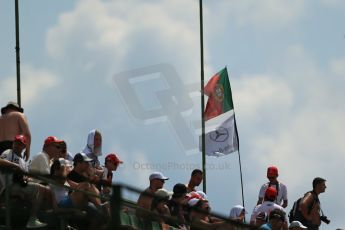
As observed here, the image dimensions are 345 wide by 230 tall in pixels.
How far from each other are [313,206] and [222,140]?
8528mm

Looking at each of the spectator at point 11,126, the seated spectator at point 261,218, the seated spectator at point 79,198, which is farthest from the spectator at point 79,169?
the seated spectator at point 261,218

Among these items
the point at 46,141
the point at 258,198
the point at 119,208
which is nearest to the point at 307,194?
the point at 258,198

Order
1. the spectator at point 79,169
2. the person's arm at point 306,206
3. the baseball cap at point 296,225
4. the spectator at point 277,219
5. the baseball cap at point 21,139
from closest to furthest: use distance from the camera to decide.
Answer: the spectator at point 79,169 < the baseball cap at point 21,139 < the spectator at point 277,219 < the baseball cap at point 296,225 < the person's arm at point 306,206

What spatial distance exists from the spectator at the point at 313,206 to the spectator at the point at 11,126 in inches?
208

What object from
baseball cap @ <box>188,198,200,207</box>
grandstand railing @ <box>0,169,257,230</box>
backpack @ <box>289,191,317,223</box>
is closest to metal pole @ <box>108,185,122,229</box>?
grandstand railing @ <box>0,169,257,230</box>

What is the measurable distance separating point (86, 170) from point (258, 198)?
5969mm

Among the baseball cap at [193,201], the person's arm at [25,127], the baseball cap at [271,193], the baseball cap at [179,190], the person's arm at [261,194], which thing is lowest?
the baseball cap at [193,201]

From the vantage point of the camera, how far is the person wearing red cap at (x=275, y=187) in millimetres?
25453

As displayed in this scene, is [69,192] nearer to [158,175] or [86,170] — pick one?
[86,170]

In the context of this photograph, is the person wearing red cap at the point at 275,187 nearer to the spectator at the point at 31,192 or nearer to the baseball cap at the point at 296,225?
the baseball cap at the point at 296,225

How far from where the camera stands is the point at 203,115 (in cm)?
3312

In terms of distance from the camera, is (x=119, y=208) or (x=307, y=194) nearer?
(x=119, y=208)

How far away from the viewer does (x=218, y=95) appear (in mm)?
34344

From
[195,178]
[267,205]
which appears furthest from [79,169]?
[267,205]
